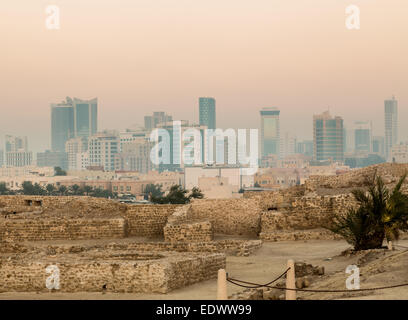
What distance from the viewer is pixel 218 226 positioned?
77.4ft

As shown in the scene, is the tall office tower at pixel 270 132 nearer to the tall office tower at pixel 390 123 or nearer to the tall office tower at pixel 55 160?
the tall office tower at pixel 390 123

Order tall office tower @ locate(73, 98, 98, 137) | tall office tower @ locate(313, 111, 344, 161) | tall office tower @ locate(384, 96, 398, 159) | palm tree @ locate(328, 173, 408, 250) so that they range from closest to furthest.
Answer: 1. palm tree @ locate(328, 173, 408, 250)
2. tall office tower @ locate(384, 96, 398, 159)
3. tall office tower @ locate(73, 98, 98, 137)
4. tall office tower @ locate(313, 111, 344, 161)

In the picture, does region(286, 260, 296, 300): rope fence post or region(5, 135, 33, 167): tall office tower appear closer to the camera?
region(286, 260, 296, 300): rope fence post

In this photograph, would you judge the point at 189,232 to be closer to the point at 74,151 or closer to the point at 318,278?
the point at 318,278

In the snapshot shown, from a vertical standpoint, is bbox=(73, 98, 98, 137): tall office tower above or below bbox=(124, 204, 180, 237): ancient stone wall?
above

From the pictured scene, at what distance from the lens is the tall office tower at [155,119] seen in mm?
173475

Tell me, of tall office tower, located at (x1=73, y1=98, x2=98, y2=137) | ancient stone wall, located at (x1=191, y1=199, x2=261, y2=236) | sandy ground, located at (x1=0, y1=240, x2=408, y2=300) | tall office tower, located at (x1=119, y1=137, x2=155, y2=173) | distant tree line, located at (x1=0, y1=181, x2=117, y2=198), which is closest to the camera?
sandy ground, located at (x1=0, y1=240, x2=408, y2=300)

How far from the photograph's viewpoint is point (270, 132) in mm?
166625

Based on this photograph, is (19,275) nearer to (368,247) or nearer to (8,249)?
(8,249)

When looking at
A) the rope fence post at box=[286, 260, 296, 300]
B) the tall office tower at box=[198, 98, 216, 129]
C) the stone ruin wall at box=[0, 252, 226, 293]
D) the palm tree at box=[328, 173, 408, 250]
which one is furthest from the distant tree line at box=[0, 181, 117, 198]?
the rope fence post at box=[286, 260, 296, 300]

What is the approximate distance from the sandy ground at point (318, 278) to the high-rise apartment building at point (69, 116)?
6584 inches

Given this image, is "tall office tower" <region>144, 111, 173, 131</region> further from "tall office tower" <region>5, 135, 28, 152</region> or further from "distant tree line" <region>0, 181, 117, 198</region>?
"distant tree line" <region>0, 181, 117, 198</region>

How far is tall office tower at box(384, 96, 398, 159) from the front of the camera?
385 ft

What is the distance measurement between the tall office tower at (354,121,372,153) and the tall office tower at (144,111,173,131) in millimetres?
43761
